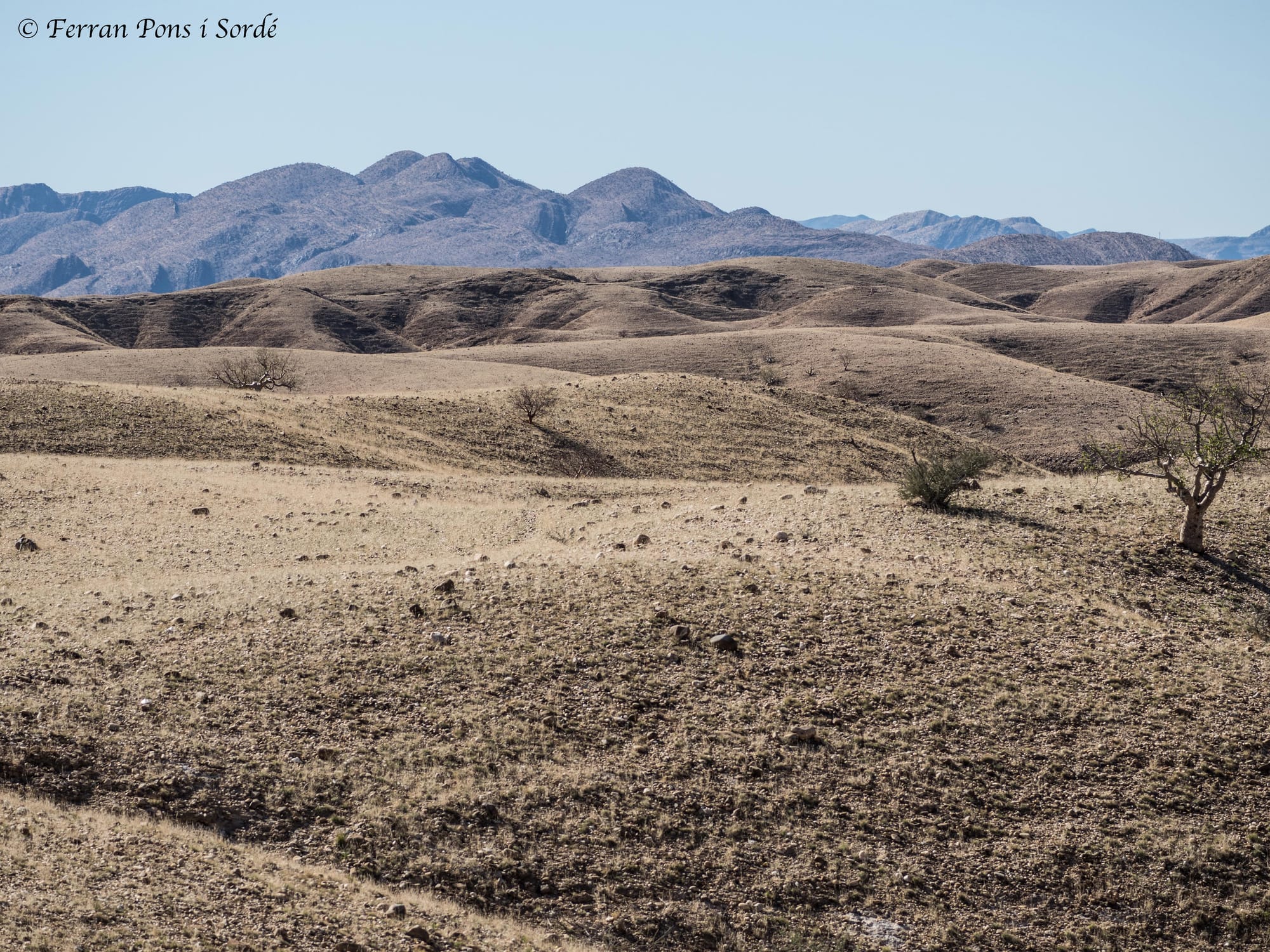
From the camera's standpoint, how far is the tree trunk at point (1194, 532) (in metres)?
15.1

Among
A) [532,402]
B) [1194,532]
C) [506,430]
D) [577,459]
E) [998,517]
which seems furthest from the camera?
[532,402]

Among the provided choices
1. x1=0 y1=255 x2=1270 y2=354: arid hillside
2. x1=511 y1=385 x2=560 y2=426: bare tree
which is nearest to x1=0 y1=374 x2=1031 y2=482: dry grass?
x1=511 y1=385 x2=560 y2=426: bare tree

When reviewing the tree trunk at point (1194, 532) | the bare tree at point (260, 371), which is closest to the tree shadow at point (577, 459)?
the bare tree at point (260, 371)

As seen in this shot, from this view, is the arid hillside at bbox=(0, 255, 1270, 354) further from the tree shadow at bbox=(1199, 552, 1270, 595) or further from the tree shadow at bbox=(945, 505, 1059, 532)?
the tree shadow at bbox=(1199, 552, 1270, 595)

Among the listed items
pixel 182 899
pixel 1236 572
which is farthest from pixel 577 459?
pixel 182 899

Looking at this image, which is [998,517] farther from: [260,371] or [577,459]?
[260,371]

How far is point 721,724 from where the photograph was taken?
35.2 feet

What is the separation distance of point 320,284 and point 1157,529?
126m

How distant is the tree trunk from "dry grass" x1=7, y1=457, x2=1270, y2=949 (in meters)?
0.47

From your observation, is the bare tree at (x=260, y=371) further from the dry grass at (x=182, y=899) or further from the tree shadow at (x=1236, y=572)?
Answer: the tree shadow at (x=1236, y=572)

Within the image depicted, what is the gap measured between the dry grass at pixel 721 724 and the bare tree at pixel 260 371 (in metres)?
27.8

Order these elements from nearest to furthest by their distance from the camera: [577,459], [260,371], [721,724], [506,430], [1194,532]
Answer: [721,724], [1194,532], [577,459], [506,430], [260,371]

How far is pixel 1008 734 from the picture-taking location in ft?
35.1

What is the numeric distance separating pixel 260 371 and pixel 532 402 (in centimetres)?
2078
